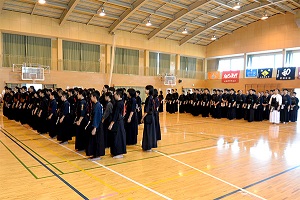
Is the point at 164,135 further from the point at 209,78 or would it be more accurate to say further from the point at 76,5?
the point at 209,78

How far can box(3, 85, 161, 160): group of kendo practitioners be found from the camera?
5906mm

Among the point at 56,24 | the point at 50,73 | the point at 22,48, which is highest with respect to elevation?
the point at 56,24

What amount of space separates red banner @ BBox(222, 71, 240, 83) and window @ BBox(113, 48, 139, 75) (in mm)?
10293

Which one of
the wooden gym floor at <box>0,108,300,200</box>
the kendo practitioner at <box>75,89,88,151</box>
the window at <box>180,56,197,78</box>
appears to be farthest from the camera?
the window at <box>180,56,197,78</box>

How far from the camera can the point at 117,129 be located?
5.96 metres

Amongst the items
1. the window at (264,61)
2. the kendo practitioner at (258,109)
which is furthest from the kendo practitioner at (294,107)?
the window at (264,61)

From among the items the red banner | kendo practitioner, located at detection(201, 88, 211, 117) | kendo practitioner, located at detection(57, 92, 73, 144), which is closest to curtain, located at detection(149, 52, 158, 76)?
the red banner

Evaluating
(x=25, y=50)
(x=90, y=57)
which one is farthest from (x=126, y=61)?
(x=25, y=50)

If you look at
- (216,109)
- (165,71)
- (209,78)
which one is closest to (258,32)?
(209,78)

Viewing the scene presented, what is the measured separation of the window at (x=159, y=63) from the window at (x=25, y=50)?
1100 cm

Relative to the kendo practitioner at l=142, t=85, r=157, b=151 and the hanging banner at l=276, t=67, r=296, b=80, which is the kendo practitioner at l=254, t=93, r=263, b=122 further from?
the kendo practitioner at l=142, t=85, r=157, b=151

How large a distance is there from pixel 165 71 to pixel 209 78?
19.4 ft

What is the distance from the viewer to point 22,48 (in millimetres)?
20703

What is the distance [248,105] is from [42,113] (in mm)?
11456
